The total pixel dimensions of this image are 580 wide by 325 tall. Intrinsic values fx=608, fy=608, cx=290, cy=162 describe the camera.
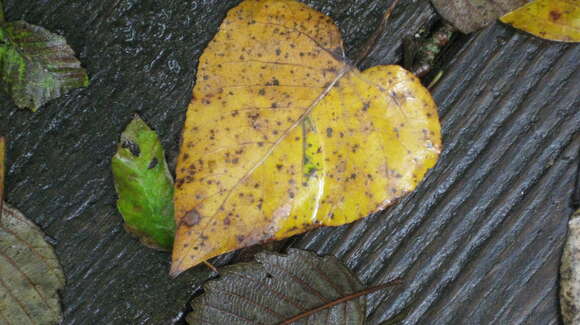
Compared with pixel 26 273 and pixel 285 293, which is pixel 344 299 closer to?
pixel 285 293

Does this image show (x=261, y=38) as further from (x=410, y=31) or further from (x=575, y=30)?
(x=575, y=30)

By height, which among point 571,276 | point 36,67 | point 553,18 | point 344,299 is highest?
point 36,67

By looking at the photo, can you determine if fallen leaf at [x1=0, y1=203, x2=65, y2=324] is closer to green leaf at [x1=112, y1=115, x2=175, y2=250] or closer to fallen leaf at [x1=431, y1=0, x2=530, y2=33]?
green leaf at [x1=112, y1=115, x2=175, y2=250]

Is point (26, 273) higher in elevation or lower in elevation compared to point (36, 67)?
lower

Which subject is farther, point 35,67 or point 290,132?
point 35,67

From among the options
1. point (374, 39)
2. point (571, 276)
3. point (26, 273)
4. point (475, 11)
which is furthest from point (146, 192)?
point (571, 276)

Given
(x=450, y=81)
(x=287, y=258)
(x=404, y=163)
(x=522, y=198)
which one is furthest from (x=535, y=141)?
Result: (x=287, y=258)
